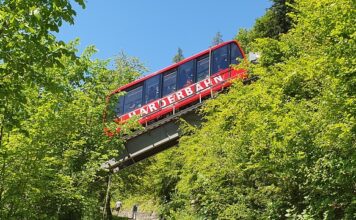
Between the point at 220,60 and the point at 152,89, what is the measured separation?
155 inches

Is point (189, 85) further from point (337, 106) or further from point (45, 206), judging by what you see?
point (337, 106)

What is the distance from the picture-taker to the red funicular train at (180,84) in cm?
2231

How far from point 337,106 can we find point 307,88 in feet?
11.6

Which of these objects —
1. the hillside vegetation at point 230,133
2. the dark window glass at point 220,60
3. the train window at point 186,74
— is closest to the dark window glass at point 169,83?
the train window at point 186,74

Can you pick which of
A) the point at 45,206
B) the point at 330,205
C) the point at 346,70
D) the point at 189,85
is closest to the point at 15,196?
the point at 45,206

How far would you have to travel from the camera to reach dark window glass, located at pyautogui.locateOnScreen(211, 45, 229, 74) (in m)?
22.6

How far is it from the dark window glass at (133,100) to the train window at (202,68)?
10.9 feet

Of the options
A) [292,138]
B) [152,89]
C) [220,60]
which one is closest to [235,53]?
[220,60]

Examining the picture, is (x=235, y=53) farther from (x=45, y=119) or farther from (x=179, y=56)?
(x=179, y=56)

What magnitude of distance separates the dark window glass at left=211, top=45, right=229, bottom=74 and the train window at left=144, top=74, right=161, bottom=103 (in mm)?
3061

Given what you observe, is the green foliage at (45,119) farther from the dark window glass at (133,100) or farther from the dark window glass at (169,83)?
the dark window glass at (169,83)

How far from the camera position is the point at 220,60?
22.8m

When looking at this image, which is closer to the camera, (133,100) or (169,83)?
(169,83)

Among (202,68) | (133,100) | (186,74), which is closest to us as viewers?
(202,68)
